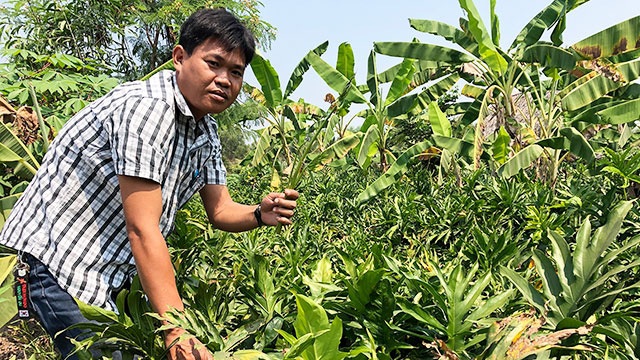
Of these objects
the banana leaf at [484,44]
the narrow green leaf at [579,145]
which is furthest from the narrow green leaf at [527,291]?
the banana leaf at [484,44]

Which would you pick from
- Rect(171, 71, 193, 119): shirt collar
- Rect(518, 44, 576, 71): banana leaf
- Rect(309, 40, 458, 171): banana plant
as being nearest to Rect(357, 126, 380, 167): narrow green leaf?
Rect(309, 40, 458, 171): banana plant

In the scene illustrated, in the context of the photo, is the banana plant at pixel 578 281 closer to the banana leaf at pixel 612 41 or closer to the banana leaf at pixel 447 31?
the banana leaf at pixel 612 41

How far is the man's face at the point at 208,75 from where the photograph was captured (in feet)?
6.35

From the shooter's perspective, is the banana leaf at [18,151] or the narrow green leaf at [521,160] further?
the narrow green leaf at [521,160]

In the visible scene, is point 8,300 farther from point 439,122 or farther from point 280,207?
point 439,122

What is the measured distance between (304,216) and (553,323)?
13.1 ft

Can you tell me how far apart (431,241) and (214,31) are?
8.11 ft

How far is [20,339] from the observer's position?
4.43 m

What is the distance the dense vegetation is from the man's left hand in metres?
0.05

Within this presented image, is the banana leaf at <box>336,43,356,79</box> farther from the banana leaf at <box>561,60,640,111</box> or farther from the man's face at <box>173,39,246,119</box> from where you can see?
the man's face at <box>173,39,246,119</box>

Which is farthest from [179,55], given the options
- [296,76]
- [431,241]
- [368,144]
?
[296,76]

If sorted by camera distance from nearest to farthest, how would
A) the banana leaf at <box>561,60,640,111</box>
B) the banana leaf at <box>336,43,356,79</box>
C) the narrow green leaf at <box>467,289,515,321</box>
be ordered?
the narrow green leaf at <box>467,289,515,321</box>, the banana leaf at <box>561,60,640,111</box>, the banana leaf at <box>336,43,356,79</box>

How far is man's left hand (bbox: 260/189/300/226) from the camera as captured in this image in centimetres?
219

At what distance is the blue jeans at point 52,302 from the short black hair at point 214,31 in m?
1.01
